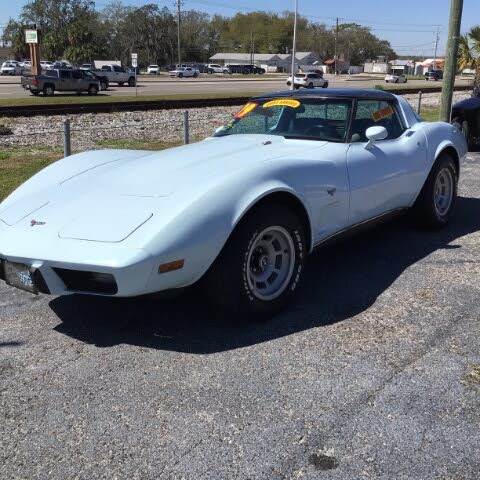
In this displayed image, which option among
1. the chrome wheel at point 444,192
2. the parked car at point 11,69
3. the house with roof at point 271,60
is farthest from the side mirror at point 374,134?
the house with roof at point 271,60

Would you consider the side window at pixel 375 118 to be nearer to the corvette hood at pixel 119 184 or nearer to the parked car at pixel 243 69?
the corvette hood at pixel 119 184

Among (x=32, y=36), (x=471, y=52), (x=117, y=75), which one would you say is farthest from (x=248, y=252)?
(x=117, y=75)

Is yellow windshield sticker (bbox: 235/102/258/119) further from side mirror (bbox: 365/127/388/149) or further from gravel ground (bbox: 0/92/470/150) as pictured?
gravel ground (bbox: 0/92/470/150)

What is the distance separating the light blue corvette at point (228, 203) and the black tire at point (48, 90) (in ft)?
94.6

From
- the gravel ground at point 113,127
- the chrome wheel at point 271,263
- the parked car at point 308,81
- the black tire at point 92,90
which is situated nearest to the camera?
the chrome wheel at point 271,263

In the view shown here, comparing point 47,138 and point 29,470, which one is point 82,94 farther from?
point 29,470

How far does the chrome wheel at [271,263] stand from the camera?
12.1 feet

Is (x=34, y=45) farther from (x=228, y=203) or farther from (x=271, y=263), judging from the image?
(x=228, y=203)

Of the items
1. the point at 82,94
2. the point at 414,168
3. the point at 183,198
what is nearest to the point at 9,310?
the point at 183,198

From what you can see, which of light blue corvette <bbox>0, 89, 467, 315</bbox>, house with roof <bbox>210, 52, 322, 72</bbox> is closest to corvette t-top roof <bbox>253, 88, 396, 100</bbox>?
light blue corvette <bbox>0, 89, 467, 315</bbox>

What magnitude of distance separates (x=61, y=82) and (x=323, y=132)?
99.8 ft

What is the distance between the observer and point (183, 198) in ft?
10.9

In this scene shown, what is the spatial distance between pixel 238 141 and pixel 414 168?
162 cm

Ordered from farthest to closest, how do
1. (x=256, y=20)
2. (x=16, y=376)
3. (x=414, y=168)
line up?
1. (x=256, y=20)
2. (x=414, y=168)
3. (x=16, y=376)
